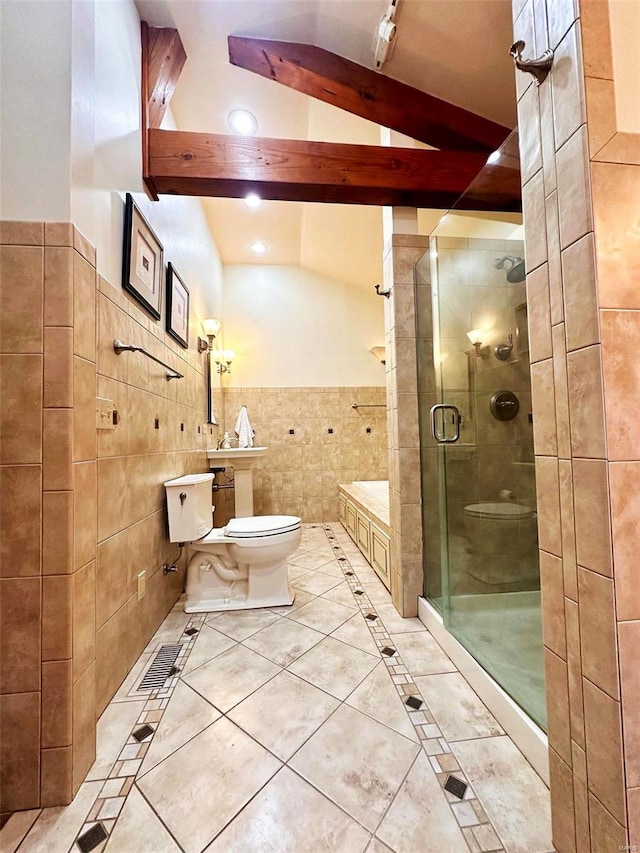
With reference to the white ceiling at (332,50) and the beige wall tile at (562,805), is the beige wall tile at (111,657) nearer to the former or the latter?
the beige wall tile at (562,805)

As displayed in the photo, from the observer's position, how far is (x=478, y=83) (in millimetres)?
1732

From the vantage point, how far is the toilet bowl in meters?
1.46

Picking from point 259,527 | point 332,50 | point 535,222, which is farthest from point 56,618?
point 332,50

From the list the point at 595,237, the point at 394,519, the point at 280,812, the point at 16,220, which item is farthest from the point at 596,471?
the point at 16,220

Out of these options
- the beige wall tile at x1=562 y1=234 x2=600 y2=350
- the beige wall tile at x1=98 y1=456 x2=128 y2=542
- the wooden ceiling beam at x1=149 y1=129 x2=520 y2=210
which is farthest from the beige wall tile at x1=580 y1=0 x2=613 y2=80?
the beige wall tile at x1=98 y1=456 x2=128 y2=542

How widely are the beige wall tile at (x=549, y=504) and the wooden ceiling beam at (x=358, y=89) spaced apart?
79.1 inches

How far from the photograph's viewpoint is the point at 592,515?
26.4 inches

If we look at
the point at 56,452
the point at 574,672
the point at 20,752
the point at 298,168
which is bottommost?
the point at 20,752

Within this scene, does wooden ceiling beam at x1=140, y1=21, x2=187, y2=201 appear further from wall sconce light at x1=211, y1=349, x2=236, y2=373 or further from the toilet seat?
the toilet seat

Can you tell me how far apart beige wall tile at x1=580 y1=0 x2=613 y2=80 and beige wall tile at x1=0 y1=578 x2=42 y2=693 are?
1.77m

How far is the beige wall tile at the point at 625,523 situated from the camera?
636 millimetres

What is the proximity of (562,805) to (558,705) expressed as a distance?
8.5 inches

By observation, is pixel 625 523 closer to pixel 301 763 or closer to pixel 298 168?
pixel 301 763

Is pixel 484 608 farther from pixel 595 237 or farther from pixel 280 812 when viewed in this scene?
pixel 595 237
